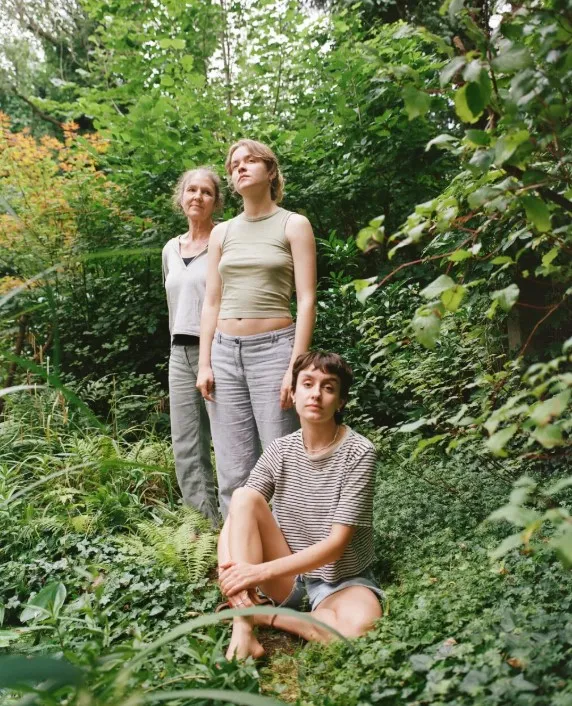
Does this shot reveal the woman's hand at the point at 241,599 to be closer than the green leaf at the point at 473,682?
No

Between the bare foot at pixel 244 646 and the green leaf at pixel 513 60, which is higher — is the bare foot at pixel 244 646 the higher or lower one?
the lower one

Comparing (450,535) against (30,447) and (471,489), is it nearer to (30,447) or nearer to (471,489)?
(471,489)

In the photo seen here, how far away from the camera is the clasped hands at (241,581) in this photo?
7.55 feet

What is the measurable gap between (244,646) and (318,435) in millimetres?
832

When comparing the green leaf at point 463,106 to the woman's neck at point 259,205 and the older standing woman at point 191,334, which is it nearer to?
the woman's neck at point 259,205

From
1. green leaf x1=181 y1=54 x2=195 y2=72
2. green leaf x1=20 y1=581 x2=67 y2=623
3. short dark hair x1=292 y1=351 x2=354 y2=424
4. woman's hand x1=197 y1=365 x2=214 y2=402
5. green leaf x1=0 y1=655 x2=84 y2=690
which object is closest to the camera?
green leaf x1=0 y1=655 x2=84 y2=690

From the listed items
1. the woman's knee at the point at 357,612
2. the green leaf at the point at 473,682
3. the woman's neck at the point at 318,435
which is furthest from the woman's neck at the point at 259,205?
the green leaf at the point at 473,682

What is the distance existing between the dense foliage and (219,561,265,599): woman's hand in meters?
0.20

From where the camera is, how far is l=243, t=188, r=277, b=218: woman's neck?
3.04 meters

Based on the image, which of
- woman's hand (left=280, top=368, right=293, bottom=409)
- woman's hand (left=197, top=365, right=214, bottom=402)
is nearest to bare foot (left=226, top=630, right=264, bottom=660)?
woman's hand (left=280, top=368, right=293, bottom=409)

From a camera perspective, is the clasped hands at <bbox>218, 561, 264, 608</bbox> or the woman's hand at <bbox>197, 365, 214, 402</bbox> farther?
the woman's hand at <bbox>197, 365, 214, 402</bbox>

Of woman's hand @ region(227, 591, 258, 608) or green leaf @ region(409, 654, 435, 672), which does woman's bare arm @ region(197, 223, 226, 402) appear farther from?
green leaf @ region(409, 654, 435, 672)

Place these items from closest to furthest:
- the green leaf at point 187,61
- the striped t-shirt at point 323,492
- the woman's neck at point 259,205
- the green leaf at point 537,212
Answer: the green leaf at point 537,212 < the striped t-shirt at point 323,492 < the woman's neck at point 259,205 < the green leaf at point 187,61

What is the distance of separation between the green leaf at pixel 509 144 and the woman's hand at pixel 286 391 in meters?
1.71
